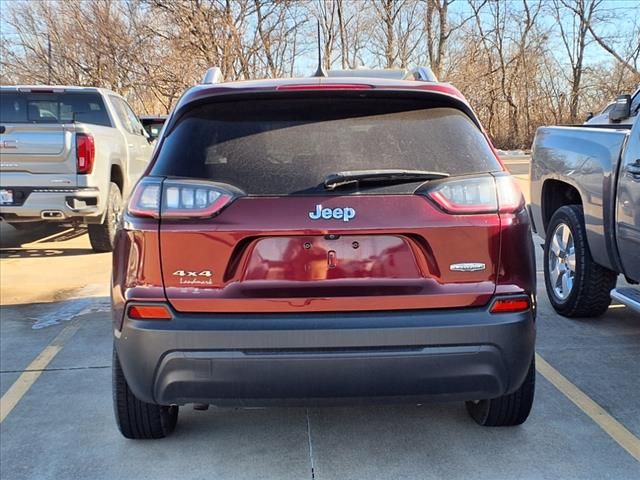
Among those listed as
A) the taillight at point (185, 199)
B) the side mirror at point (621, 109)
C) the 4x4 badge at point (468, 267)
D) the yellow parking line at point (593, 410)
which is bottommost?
the yellow parking line at point (593, 410)

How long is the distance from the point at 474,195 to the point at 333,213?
57 cm

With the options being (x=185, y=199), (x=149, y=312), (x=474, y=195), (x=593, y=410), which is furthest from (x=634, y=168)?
(x=149, y=312)

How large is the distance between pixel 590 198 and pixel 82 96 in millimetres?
6803

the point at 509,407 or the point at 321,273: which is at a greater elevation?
the point at 321,273

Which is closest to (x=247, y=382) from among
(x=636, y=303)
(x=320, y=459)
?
(x=320, y=459)

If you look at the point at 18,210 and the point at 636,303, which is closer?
the point at 636,303

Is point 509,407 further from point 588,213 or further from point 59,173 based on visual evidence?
point 59,173

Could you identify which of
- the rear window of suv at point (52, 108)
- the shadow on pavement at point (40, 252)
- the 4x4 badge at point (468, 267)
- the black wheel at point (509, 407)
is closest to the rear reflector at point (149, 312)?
the 4x4 badge at point (468, 267)

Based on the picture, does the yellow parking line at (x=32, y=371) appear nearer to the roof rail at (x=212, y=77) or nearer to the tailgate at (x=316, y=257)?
the tailgate at (x=316, y=257)

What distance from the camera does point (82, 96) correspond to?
8734 millimetres

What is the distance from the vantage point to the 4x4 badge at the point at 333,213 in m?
2.48

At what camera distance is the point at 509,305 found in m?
2.58

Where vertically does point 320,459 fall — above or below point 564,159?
below

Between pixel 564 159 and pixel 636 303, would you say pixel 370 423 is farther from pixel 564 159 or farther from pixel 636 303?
pixel 564 159
